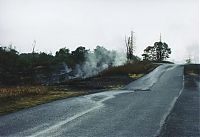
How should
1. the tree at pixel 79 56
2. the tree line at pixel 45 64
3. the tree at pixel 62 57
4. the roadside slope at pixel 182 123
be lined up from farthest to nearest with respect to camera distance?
the tree at pixel 79 56
the tree at pixel 62 57
the tree line at pixel 45 64
the roadside slope at pixel 182 123

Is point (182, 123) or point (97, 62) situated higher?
point (97, 62)

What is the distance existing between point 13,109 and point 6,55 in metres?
40.1

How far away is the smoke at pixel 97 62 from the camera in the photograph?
63078 mm

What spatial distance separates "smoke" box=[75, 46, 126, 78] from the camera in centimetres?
6308

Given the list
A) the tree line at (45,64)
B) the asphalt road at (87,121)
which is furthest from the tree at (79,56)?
the asphalt road at (87,121)

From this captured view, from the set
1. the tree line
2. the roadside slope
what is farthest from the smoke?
the roadside slope

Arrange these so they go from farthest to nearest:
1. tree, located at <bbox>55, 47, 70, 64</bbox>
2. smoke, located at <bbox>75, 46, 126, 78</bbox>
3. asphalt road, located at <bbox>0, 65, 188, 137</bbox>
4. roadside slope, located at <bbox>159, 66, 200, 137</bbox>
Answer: tree, located at <bbox>55, 47, 70, 64</bbox>, smoke, located at <bbox>75, 46, 126, 78</bbox>, roadside slope, located at <bbox>159, 66, 200, 137</bbox>, asphalt road, located at <bbox>0, 65, 188, 137</bbox>

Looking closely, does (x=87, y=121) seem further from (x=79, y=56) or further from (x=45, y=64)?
(x=79, y=56)

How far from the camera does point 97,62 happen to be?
259 feet

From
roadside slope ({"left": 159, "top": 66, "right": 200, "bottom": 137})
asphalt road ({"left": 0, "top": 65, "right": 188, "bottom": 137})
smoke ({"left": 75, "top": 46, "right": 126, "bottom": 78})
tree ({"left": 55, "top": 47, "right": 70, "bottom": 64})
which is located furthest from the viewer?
tree ({"left": 55, "top": 47, "right": 70, "bottom": 64})

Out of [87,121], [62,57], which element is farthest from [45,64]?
[87,121]

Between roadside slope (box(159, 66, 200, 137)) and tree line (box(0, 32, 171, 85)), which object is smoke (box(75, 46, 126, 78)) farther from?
roadside slope (box(159, 66, 200, 137))

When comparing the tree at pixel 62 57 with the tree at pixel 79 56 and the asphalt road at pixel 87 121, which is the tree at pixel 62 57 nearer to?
the tree at pixel 79 56

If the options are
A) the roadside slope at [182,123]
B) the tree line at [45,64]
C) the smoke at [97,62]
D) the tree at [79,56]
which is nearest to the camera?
the roadside slope at [182,123]
